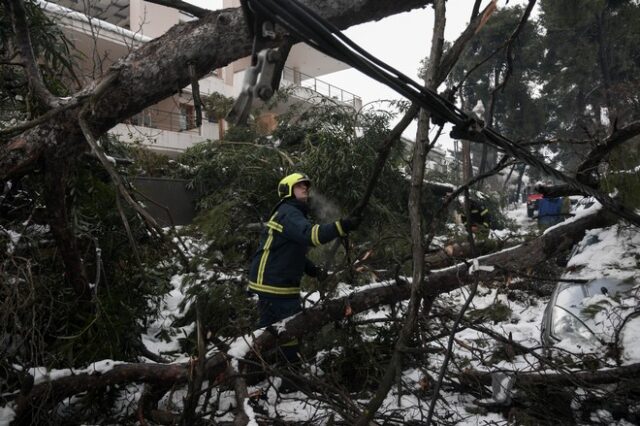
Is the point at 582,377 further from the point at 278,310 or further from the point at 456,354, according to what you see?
the point at 278,310

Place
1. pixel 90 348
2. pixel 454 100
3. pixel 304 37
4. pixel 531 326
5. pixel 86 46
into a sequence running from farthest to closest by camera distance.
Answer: pixel 86 46 < pixel 531 326 < pixel 90 348 < pixel 454 100 < pixel 304 37

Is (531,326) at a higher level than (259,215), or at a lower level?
lower

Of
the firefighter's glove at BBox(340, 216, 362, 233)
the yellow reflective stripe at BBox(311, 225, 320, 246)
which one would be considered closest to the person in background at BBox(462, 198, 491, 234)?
the firefighter's glove at BBox(340, 216, 362, 233)

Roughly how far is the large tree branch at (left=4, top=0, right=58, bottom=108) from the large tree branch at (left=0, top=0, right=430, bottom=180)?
0.61ft

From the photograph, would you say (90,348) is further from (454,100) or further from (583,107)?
(583,107)

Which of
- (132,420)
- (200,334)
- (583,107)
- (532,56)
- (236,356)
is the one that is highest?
(532,56)

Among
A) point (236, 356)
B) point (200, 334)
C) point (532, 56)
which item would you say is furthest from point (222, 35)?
point (532, 56)

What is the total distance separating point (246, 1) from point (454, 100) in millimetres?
1111

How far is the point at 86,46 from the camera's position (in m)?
11.7

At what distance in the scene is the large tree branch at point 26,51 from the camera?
2787 millimetres

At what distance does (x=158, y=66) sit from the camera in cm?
272

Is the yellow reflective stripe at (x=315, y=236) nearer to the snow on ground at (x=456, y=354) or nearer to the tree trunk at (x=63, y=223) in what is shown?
the snow on ground at (x=456, y=354)

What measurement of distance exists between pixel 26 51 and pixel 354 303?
108 inches

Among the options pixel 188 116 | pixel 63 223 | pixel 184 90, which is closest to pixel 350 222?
pixel 63 223
